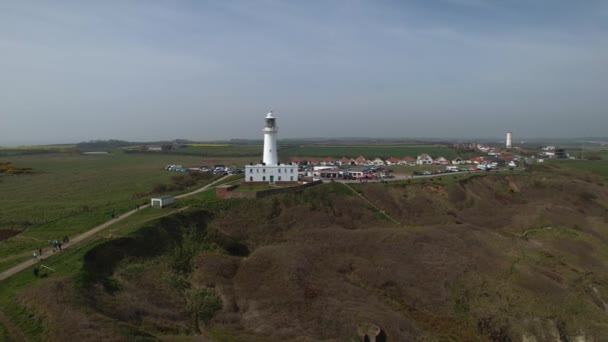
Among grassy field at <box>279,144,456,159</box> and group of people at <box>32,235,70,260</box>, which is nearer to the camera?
group of people at <box>32,235,70,260</box>

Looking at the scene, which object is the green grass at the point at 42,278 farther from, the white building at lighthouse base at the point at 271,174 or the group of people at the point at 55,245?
the white building at lighthouse base at the point at 271,174

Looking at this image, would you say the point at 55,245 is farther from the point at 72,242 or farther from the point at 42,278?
the point at 42,278

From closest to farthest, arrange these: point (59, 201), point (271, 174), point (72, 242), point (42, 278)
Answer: point (42, 278) < point (72, 242) < point (59, 201) < point (271, 174)

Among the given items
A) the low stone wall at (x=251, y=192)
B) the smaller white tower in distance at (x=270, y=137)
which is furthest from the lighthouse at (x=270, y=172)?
the low stone wall at (x=251, y=192)

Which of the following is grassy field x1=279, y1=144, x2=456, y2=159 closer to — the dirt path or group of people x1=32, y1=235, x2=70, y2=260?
the dirt path

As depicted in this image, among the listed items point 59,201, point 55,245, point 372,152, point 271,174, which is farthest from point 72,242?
point 372,152

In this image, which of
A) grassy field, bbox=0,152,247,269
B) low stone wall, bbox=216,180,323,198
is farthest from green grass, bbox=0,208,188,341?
low stone wall, bbox=216,180,323,198

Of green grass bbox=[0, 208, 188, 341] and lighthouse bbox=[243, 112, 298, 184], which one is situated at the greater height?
lighthouse bbox=[243, 112, 298, 184]

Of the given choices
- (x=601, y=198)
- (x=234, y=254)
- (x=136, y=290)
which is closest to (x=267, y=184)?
(x=234, y=254)

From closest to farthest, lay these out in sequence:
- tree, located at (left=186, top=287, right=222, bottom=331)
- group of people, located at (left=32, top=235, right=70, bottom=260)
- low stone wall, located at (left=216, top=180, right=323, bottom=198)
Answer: tree, located at (left=186, top=287, right=222, bottom=331), group of people, located at (left=32, top=235, right=70, bottom=260), low stone wall, located at (left=216, top=180, right=323, bottom=198)
